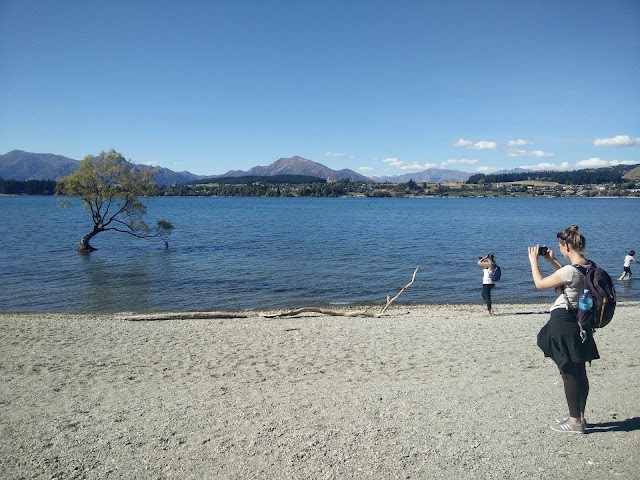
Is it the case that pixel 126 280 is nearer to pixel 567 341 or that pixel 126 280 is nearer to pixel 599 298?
pixel 567 341

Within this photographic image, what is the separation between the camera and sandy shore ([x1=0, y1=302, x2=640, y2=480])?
5758 mm

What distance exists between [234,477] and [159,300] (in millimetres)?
18533

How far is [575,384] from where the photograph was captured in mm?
6004

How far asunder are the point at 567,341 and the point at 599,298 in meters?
0.67

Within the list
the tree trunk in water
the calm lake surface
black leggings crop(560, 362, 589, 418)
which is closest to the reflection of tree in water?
the calm lake surface

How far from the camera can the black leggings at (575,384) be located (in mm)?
5934

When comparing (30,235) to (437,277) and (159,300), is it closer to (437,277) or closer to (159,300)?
(159,300)

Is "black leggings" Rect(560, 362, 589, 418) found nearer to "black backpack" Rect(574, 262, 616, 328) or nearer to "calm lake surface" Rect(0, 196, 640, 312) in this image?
"black backpack" Rect(574, 262, 616, 328)

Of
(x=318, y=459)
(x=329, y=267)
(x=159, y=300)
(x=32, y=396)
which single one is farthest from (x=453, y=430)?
(x=329, y=267)

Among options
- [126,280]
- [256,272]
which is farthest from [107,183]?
[256,272]

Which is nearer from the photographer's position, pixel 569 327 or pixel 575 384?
pixel 569 327

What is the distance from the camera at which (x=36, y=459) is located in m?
6.05

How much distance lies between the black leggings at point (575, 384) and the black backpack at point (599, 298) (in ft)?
2.07

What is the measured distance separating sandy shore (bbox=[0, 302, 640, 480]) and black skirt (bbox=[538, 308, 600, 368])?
3.86ft
